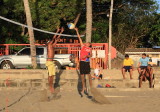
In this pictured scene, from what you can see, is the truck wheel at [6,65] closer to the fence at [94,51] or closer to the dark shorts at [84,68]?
the fence at [94,51]

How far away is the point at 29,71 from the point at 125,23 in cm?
2555

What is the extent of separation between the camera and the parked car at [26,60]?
21.2 meters

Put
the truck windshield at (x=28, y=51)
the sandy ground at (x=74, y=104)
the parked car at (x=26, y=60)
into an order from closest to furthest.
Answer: the sandy ground at (x=74, y=104) → the parked car at (x=26, y=60) → the truck windshield at (x=28, y=51)

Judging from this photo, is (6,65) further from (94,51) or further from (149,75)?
(149,75)

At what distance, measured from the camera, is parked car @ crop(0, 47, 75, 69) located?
21219 mm

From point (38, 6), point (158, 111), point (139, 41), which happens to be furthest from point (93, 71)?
point (139, 41)

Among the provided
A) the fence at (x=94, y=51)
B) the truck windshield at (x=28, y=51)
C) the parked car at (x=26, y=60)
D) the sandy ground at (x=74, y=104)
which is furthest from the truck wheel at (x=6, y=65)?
the sandy ground at (x=74, y=104)

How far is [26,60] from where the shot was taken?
2158 cm

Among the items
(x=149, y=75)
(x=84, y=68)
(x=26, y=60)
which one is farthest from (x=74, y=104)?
(x=26, y=60)

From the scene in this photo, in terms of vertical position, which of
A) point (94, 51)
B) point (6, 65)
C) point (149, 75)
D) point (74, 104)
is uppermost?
point (94, 51)

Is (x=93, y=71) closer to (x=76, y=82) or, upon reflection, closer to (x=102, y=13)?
(x=76, y=82)

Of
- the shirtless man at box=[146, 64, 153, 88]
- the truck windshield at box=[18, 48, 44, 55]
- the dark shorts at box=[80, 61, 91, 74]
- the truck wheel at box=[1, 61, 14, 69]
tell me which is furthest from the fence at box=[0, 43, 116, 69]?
the dark shorts at box=[80, 61, 91, 74]

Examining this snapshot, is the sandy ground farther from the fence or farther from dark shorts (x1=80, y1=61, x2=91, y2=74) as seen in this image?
the fence

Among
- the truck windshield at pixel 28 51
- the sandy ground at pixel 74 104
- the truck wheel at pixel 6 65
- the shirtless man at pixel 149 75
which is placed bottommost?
the sandy ground at pixel 74 104
